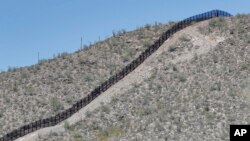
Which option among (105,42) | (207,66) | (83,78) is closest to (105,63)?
(83,78)

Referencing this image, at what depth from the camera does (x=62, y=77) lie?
202 feet

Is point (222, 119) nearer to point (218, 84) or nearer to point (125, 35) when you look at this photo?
point (218, 84)

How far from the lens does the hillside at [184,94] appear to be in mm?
41688

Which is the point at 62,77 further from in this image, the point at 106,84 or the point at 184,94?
the point at 184,94

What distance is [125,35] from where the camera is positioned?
7188 centimetres

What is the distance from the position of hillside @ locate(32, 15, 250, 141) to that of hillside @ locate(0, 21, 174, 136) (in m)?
4.02

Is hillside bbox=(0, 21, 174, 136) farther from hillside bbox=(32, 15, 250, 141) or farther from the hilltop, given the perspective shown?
hillside bbox=(32, 15, 250, 141)

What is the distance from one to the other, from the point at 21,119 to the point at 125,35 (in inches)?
900

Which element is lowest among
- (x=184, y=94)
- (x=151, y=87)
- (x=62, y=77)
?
(x=184, y=94)

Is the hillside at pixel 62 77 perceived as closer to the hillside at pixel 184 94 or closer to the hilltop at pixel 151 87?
the hilltop at pixel 151 87

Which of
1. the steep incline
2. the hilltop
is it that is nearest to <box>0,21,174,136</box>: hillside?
the hilltop

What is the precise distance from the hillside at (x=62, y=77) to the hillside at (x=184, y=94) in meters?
4.02

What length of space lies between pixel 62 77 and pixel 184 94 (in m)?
16.8

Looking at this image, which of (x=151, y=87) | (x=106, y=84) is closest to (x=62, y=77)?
(x=106, y=84)
